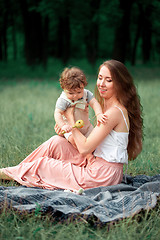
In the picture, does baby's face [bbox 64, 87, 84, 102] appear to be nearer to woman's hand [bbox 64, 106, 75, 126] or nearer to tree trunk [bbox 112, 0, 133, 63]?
woman's hand [bbox 64, 106, 75, 126]

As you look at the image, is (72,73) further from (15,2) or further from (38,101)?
(15,2)

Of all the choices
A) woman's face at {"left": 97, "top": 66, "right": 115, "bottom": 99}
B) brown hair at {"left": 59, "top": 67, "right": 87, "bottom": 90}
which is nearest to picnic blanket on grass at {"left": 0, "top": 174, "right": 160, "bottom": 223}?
woman's face at {"left": 97, "top": 66, "right": 115, "bottom": 99}

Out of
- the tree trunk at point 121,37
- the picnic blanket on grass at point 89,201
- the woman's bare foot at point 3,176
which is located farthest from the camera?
the tree trunk at point 121,37

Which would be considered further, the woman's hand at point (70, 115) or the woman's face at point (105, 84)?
the woman's hand at point (70, 115)

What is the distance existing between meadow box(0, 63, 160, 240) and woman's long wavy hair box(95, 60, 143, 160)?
65 centimetres

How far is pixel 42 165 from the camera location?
3508 mm

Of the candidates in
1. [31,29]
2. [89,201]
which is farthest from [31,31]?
[89,201]

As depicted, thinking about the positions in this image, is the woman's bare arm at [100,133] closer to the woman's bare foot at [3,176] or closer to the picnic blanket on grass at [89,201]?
the picnic blanket on grass at [89,201]

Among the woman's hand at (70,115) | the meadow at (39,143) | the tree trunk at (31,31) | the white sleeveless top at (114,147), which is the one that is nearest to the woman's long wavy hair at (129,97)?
the white sleeveless top at (114,147)

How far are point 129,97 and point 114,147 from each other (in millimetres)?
533

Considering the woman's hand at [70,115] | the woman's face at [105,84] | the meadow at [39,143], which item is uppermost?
the woman's face at [105,84]

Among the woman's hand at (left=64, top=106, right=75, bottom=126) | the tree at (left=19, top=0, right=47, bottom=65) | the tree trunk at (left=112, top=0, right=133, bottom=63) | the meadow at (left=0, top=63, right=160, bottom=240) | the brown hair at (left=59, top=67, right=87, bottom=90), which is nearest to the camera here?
the meadow at (left=0, top=63, right=160, bottom=240)

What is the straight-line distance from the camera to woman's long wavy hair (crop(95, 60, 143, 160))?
10.8 feet

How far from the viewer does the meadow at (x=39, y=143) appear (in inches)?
103
